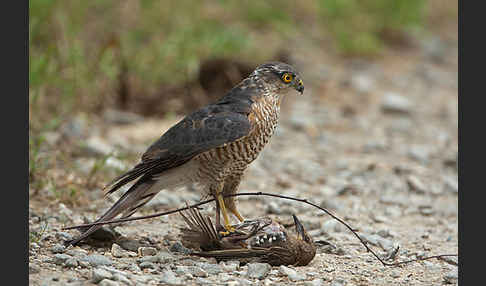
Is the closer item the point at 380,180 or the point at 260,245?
the point at 260,245

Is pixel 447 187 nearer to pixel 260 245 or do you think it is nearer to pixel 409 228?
pixel 409 228

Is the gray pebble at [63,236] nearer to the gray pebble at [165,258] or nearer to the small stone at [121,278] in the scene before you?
the gray pebble at [165,258]

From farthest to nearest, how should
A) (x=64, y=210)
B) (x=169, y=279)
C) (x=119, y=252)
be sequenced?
(x=64, y=210) < (x=119, y=252) < (x=169, y=279)

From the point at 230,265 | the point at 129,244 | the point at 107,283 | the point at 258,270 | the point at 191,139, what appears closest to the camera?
the point at 107,283

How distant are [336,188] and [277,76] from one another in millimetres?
2017

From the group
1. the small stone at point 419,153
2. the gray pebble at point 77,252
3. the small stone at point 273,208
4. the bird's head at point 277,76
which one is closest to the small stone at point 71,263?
the gray pebble at point 77,252

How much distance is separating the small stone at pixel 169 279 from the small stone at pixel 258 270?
1.46 feet

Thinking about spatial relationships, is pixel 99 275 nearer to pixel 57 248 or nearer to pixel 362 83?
pixel 57 248

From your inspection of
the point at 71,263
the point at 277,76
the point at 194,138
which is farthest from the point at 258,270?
the point at 277,76

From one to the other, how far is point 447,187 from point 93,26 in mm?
4885

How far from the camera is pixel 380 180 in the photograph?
7.10 m

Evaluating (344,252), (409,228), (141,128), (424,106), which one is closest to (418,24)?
(424,106)

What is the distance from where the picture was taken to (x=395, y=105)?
945cm

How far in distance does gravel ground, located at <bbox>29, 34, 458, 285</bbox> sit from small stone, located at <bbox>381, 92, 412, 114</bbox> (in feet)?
0.05
